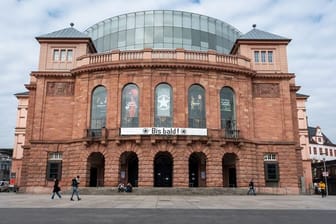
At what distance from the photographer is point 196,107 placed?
38.2m

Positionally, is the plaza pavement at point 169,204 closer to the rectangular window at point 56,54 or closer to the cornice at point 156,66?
the cornice at point 156,66

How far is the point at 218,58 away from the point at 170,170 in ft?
48.5

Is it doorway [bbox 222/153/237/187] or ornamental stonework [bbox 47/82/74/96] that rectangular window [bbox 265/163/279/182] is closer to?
doorway [bbox 222/153/237/187]

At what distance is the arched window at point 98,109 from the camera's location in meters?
38.2

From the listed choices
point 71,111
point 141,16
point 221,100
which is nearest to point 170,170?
point 221,100

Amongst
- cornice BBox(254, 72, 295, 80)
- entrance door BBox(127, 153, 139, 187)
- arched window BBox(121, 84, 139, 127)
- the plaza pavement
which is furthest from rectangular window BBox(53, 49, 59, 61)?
cornice BBox(254, 72, 295, 80)

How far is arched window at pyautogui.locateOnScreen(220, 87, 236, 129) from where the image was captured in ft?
127

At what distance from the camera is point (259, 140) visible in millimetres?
39656

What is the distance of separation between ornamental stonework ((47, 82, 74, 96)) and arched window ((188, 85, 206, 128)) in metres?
14.9

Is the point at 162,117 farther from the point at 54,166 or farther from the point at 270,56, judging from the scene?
the point at 270,56

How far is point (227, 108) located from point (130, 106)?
11480mm

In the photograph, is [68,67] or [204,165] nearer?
[204,165]

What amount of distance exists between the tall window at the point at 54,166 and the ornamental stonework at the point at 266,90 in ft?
82.7

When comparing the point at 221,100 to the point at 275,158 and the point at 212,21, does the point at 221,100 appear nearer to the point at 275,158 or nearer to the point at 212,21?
the point at 275,158
